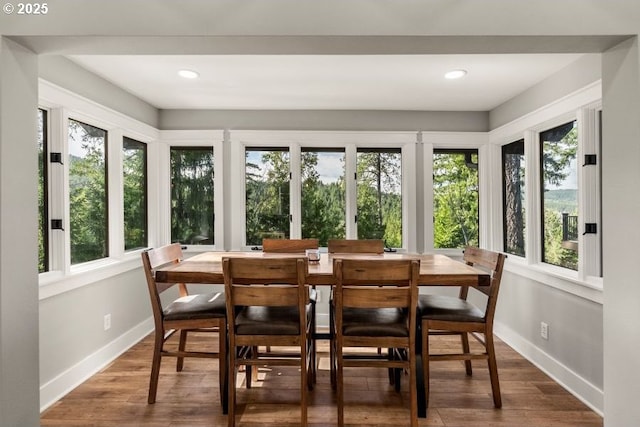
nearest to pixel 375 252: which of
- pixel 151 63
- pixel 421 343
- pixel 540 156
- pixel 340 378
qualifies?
pixel 421 343

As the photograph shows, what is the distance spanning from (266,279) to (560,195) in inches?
92.9

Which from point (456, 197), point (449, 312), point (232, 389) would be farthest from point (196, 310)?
point (456, 197)

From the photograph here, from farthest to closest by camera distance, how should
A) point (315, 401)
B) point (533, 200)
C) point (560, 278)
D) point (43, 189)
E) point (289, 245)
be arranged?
1. point (289, 245)
2. point (533, 200)
3. point (560, 278)
4. point (43, 189)
5. point (315, 401)

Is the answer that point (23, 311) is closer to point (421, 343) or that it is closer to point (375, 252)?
point (421, 343)

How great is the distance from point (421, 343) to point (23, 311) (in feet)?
6.86

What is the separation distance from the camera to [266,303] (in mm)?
2057

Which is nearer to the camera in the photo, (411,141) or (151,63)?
(151,63)

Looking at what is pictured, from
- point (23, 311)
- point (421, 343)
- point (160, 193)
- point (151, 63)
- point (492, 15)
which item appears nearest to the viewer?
point (492, 15)

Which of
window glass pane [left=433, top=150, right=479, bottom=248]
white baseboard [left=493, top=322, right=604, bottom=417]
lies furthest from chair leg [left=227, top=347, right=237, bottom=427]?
window glass pane [left=433, top=150, right=479, bottom=248]

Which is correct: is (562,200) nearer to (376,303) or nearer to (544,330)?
(544,330)

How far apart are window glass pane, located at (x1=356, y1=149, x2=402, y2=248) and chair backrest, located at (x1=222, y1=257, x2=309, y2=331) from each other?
81.5 inches

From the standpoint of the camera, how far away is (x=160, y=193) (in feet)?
12.8

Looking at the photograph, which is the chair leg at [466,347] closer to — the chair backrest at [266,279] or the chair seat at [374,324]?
the chair seat at [374,324]

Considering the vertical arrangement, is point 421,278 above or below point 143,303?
above
